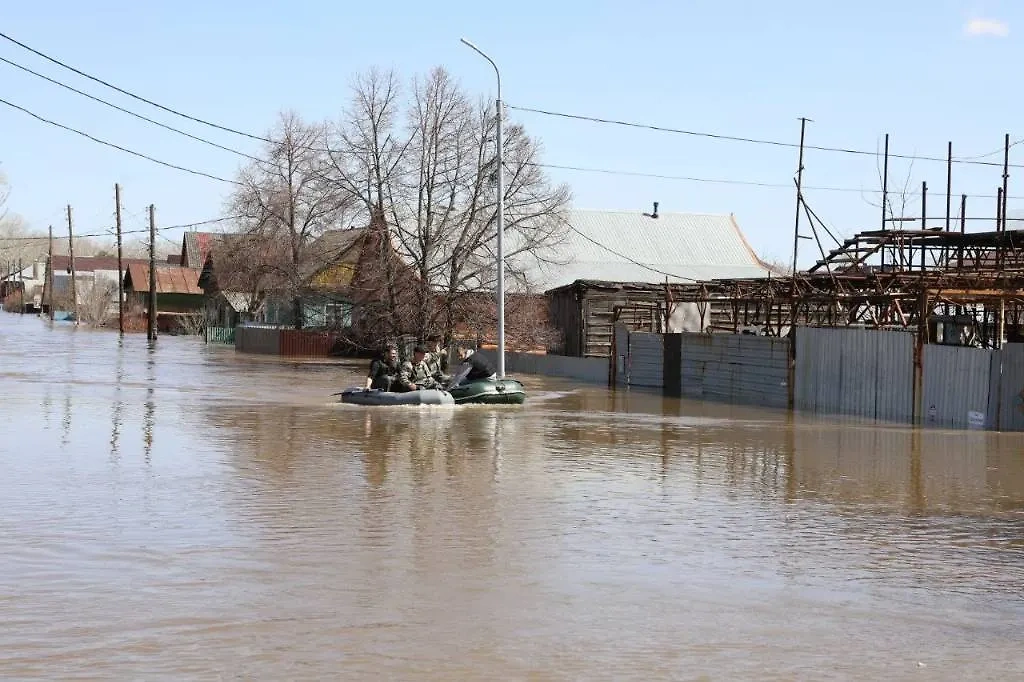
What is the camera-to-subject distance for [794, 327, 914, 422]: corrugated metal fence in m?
29.4

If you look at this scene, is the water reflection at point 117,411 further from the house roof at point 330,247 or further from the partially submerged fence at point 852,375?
the partially submerged fence at point 852,375

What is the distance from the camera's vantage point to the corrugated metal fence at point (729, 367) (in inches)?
1368

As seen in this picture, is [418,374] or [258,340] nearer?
[418,374]

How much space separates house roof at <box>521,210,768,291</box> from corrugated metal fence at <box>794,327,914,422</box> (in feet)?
93.6

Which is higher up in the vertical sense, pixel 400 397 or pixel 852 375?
pixel 852 375

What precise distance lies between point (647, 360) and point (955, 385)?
51.0 ft

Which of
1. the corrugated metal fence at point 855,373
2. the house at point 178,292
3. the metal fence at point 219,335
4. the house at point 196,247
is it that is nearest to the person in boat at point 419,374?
the corrugated metal fence at point 855,373

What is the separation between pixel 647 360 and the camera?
42.5 metres

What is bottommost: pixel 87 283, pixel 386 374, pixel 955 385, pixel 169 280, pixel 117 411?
pixel 117 411

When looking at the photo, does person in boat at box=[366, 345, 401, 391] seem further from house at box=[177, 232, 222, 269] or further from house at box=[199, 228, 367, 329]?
house at box=[177, 232, 222, 269]

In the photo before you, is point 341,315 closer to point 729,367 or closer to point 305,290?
point 305,290

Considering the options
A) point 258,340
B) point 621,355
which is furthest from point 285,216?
point 621,355

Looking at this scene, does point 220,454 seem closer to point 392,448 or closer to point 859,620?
point 392,448

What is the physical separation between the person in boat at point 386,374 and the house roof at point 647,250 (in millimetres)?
30524
